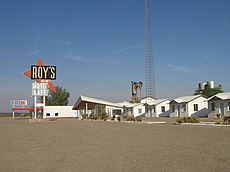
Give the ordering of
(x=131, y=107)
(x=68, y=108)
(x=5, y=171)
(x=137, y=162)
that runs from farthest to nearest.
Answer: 1. (x=68, y=108)
2. (x=131, y=107)
3. (x=137, y=162)
4. (x=5, y=171)

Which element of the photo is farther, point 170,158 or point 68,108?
point 68,108

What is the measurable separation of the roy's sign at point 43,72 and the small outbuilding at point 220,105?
938 inches

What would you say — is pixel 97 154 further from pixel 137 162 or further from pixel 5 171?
pixel 5 171

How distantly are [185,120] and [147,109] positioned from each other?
31.7 metres

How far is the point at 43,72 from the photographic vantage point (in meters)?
42.2

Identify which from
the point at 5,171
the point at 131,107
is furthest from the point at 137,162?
the point at 131,107

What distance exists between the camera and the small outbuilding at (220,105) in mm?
35719

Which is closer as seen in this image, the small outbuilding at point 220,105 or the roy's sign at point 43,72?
the small outbuilding at point 220,105

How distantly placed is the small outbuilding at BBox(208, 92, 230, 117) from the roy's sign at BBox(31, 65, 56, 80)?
23.8 metres

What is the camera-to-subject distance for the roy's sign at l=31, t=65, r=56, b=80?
41.6 metres

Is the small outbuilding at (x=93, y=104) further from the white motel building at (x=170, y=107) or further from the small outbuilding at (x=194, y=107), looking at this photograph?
the small outbuilding at (x=194, y=107)

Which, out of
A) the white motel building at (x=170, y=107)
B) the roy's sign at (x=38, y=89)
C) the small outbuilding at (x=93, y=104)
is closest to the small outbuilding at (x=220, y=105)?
the white motel building at (x=170, y=107)

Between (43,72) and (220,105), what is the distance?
85.7ft

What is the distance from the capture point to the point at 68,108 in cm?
6725
